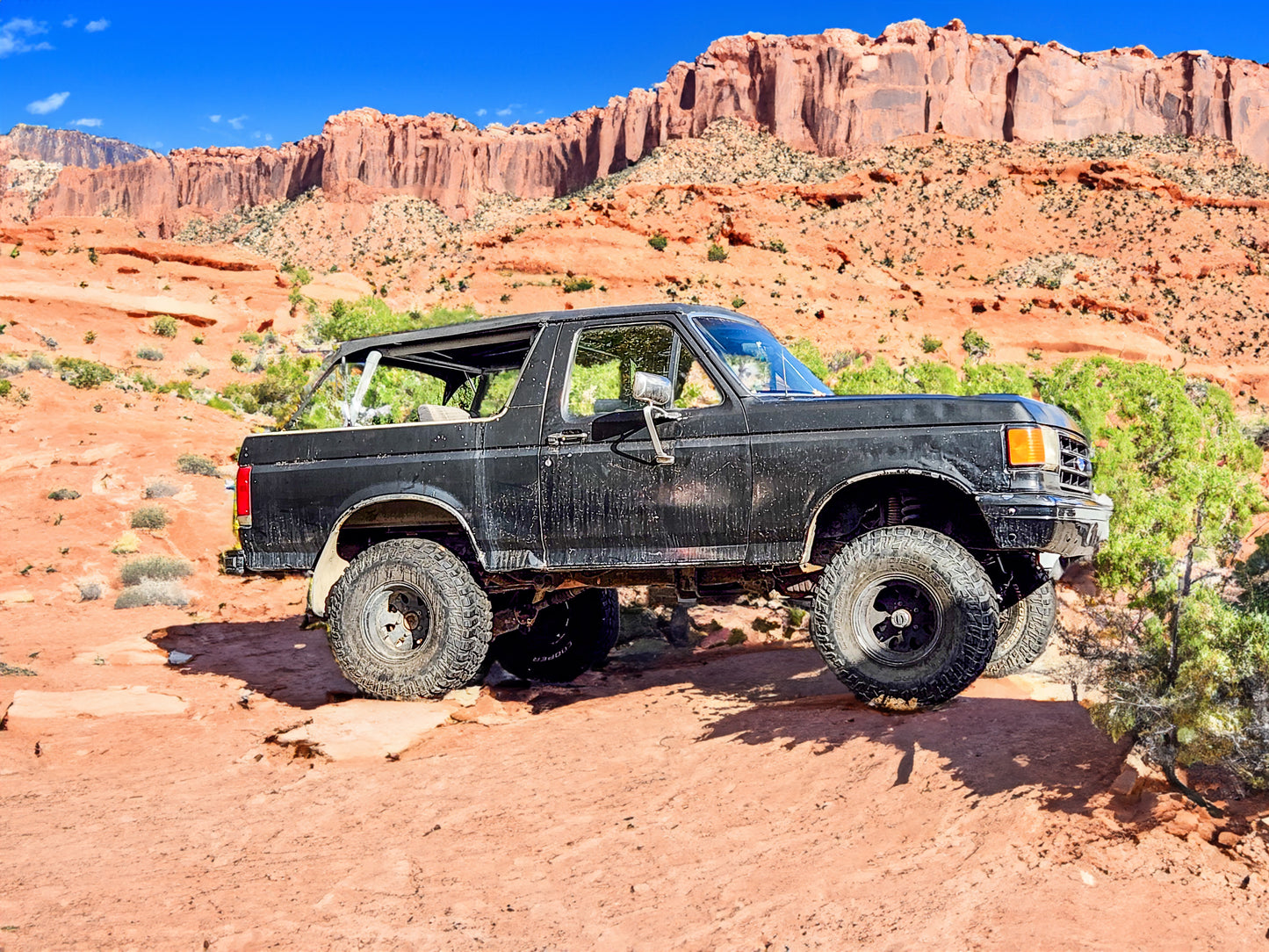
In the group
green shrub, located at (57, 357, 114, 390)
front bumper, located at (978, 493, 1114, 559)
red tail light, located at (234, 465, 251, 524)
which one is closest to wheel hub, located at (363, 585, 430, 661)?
red tail light, located at (234, 465, 251, 524)

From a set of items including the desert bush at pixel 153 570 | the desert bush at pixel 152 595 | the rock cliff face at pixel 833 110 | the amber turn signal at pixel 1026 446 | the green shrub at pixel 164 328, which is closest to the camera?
the amber turn signal at pixel 1026 446

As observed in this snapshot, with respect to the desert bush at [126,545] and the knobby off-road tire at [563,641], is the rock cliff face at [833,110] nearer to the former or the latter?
the desert bush at [126,545]

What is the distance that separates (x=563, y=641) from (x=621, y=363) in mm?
2547

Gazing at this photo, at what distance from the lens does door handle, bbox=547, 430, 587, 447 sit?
5922 millimetres

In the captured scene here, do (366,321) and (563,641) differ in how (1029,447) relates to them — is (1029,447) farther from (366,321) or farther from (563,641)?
(366,321)

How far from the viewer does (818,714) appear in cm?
530

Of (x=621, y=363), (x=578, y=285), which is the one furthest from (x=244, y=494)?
(x=578, y=285)

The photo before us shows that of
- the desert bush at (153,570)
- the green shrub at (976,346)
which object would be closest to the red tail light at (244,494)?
the desert bush at (153,570)

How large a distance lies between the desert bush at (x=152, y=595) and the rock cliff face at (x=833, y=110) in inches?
3736

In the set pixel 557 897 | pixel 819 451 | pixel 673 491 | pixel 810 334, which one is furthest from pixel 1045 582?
pixel 810 334

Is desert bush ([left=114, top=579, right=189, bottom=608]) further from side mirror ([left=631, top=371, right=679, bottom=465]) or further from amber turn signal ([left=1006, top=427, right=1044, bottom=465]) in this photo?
amber turn signal ([left=1006, top=427, right=1044, bottom=465])

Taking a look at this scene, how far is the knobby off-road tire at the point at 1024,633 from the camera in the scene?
6.20m

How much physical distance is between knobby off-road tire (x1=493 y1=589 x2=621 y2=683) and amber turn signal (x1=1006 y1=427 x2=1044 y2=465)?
365 cm

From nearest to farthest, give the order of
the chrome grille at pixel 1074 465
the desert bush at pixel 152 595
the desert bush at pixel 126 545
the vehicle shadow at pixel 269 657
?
the chrome grille at pixel 1074 465 < the vehicle shadow at pixel 269 657 < the desert bush at pixel 152 595 < the desert bush at pixel 126 545
